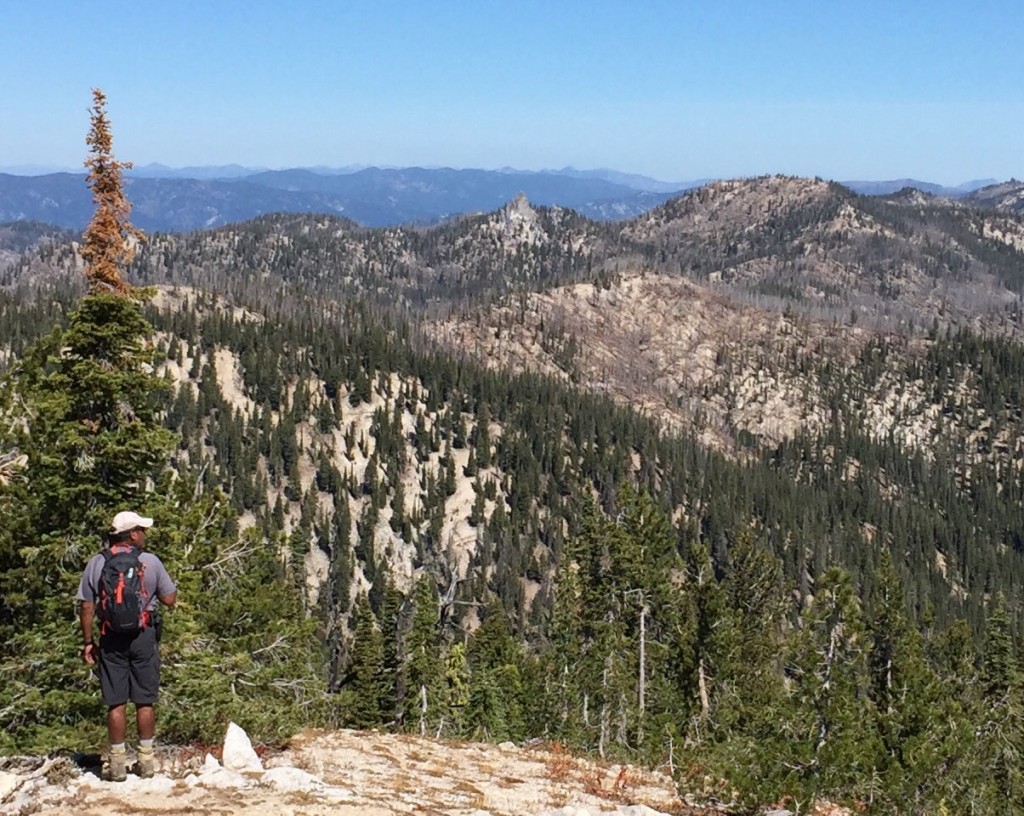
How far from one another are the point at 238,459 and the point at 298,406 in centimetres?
2223

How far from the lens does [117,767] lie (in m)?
13.9

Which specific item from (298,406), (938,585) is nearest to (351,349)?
(298,406)

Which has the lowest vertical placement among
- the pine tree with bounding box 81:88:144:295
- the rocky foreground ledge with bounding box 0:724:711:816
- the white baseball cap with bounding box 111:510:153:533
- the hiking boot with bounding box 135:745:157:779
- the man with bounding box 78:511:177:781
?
the rocky foreground ledge with bounding box 0:724:711:816

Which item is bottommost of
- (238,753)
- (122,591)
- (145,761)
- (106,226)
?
(238,753)

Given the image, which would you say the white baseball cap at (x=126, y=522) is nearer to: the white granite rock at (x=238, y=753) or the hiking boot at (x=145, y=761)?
the hiking boot at (x=145, y=761)

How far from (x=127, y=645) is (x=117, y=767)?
210 cm

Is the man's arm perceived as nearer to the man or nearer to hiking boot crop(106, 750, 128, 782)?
the man

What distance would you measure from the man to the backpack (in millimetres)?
44

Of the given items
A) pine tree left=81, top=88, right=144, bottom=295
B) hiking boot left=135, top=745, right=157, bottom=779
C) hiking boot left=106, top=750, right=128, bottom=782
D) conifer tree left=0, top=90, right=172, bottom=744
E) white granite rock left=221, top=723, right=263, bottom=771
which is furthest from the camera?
pine tree left=81, top=88, right=144, bottom=295

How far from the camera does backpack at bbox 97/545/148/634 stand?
13039mm

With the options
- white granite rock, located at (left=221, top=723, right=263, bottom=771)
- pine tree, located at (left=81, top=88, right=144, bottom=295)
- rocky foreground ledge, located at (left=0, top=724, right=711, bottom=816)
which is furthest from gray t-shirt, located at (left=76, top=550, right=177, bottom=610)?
pine tree, located at (left=81, top=88, right=144, bottom=295)

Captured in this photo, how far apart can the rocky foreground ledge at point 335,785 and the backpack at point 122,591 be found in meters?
2.78

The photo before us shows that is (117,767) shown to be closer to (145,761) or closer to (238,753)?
(145,761)

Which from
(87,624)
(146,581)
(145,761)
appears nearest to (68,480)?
(87,624)
